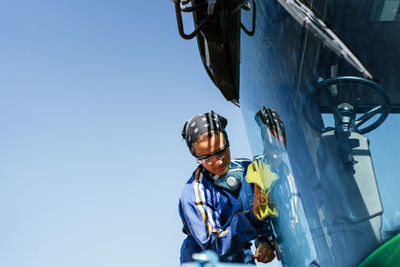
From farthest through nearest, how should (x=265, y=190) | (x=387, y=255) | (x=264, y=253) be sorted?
(x=264, y=253) < (x=265, y=190) < (x=387, y=255)

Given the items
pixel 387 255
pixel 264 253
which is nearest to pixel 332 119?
pixel 387 255

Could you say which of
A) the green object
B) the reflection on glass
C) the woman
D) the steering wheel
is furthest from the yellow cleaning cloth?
the green object

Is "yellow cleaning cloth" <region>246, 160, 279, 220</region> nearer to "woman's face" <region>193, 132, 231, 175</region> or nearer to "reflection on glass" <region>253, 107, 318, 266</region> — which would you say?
"reflection on glass" <region>253, 107, 318, 266</region>

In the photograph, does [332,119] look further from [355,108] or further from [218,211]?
[218,211]

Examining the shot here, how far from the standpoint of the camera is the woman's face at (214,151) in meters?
1.84

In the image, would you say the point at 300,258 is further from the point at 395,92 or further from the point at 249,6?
the point at 249,6

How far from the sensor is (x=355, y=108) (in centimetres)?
104

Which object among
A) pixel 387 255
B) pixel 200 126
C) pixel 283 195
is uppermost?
pixel 200 126

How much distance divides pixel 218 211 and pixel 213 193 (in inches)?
3.2

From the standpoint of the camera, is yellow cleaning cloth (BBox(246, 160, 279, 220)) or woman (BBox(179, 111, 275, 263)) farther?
woman (BBox(179, 111, 275, 263))

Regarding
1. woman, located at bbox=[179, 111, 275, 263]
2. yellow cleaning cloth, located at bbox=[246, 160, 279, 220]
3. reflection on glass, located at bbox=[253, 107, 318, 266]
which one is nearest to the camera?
reflection on glass, located at bbox=[253, 107, 318, 266]

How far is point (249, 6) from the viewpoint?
5.94ft

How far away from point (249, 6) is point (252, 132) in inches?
21.1

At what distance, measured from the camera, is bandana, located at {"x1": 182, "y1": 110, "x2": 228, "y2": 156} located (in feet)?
6.17
